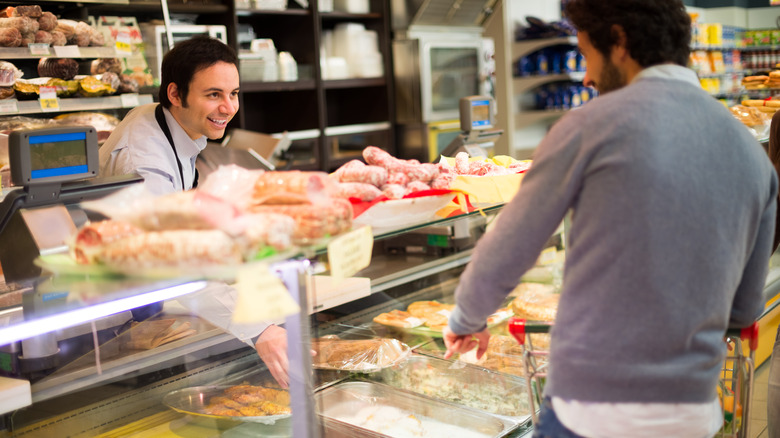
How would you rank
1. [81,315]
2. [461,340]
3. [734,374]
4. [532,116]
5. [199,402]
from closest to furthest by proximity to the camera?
1. [81,315]
2. [461,340]
3. [734,374]
4. [199,402]
5. [532,116]

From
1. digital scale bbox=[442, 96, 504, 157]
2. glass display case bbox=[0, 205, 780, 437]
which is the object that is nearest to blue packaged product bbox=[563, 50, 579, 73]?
digital scale bbox=[442, 96, 504, 157]

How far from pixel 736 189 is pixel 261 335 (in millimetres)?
1123

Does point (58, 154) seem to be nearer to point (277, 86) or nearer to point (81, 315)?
point (81, 315)

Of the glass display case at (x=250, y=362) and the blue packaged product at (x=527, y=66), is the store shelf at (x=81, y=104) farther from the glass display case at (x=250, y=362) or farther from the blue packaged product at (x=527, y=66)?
the blue packaged product at (x=527, y=66)

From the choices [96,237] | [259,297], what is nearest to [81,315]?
[96,237]

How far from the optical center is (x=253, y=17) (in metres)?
5.71

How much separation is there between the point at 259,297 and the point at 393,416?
44.8 inches

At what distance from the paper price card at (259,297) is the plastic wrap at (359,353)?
115 centimetres

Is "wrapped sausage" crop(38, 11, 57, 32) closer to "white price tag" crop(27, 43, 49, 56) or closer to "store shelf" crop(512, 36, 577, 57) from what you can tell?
"white price tag" crop(27, 43, 49, 56)

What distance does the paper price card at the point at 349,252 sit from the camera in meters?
1.25

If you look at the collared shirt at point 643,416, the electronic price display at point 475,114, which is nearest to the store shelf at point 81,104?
the electronic price display at point 475,114

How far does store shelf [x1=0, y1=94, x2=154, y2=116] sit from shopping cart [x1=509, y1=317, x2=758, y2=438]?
3.00 m

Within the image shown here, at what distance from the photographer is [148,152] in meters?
2.55

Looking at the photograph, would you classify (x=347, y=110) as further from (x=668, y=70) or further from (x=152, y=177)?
(x=668, y=70)
